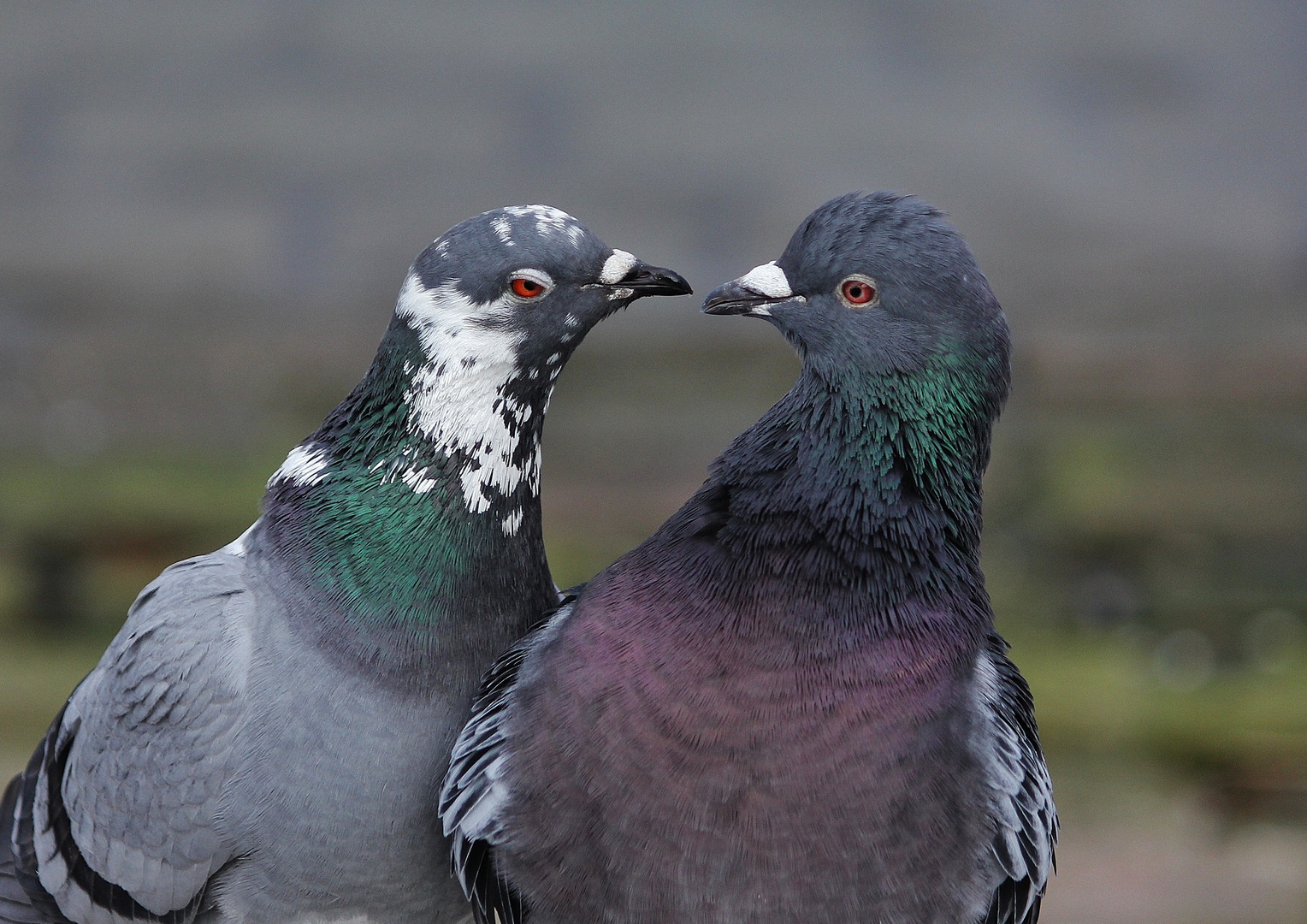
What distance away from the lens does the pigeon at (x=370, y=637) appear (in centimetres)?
249

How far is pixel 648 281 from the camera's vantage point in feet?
8.45

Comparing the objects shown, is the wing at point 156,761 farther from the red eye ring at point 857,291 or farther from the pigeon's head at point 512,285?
the red eye ring at point 857,291

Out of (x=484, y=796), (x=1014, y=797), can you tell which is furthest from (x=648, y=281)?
(x=1014, y=797)

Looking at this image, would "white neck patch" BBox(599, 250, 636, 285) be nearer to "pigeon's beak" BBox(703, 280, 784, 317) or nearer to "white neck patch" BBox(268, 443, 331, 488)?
"pigeon's beak" BBox(703, 280, 784, 317)

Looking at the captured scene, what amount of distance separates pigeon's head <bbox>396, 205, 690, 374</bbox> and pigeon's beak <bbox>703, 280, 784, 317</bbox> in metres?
0.15

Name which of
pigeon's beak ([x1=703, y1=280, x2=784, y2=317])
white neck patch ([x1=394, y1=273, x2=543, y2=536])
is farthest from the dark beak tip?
white neck patch ([x1=394, y1=273, x2=543, y2=536])

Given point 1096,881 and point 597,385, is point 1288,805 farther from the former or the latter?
point 597,385

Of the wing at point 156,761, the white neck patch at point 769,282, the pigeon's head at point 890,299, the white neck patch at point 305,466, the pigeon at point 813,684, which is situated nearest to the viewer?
the pigeon at point 813,684

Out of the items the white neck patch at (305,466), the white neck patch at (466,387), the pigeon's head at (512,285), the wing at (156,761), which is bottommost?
the wing at (156,761)

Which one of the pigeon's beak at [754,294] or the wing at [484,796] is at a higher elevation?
the pigeon's beak at [754,294]

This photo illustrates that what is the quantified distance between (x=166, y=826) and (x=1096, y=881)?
3.71 meters

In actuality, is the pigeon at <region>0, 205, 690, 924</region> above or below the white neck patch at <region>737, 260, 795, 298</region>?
below

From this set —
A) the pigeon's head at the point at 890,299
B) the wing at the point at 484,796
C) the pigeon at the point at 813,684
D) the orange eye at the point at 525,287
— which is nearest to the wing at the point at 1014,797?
the pigeon at the point at 813,684

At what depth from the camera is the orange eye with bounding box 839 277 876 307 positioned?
2.31 meters
